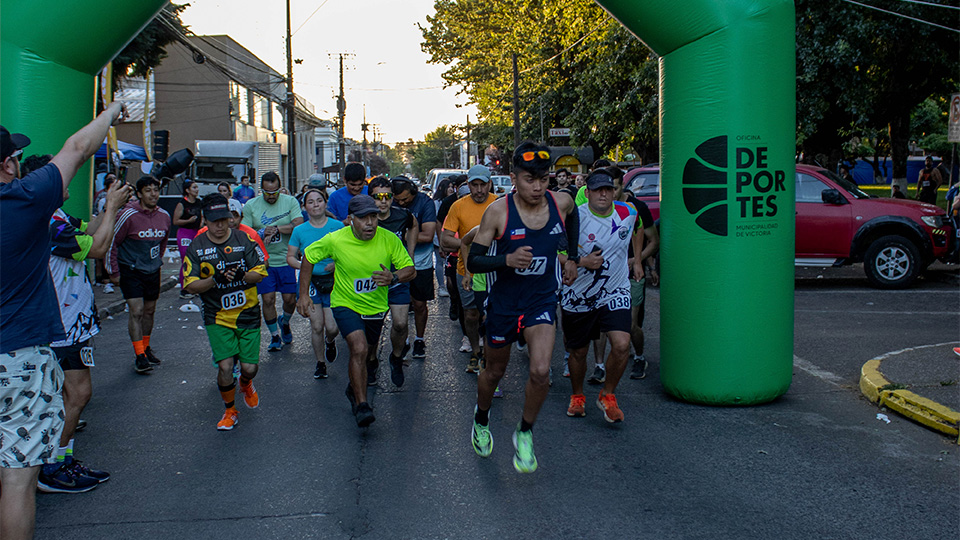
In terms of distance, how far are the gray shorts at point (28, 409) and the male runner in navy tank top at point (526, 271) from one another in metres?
2.40

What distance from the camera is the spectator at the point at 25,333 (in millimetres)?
3496

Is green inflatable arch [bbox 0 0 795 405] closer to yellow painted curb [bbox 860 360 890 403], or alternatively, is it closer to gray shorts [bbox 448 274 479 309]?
yellow painted curb [bbox 860 360 890 403]

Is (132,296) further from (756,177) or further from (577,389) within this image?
(756,177)

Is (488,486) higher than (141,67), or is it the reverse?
(141,67)

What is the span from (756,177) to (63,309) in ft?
16.1

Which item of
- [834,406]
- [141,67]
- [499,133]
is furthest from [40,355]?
[499,133]

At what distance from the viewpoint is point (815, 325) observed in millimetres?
10219

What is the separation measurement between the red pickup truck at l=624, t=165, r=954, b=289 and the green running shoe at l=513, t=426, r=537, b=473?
9.44 m

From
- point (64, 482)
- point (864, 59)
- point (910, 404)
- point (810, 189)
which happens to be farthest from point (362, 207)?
point (864, 59)

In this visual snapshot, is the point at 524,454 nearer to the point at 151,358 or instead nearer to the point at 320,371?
the point at 320,371

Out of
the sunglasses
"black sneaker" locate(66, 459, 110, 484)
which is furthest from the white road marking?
"black sneaker" locate(66, 459, 110, 484)

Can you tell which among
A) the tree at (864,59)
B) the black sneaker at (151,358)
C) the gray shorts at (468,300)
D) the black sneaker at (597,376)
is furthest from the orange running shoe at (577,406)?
the tree at (864,59)

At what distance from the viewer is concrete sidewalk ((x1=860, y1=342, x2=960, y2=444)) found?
6.02 m

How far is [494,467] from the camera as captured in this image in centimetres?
532
